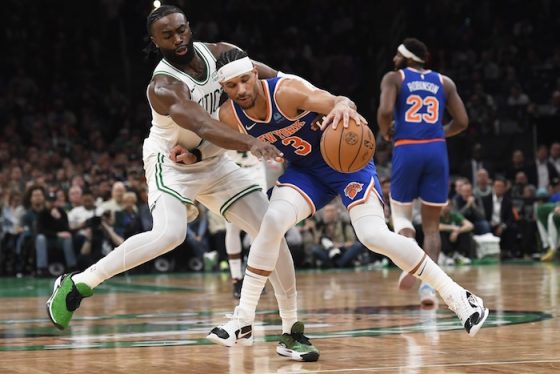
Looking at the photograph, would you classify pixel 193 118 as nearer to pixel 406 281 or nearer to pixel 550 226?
pixel 406 281

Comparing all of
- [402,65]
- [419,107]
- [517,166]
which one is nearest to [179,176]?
[419,107]

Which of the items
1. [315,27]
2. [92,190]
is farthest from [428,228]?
[315,27]

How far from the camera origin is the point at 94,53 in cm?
2280

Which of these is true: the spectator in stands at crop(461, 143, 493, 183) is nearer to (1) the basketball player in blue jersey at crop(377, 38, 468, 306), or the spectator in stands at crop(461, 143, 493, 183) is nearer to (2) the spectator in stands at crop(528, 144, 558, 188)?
(2) the spectator in stands at crop(528, 144, 558, 188)

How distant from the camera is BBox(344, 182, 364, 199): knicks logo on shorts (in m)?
5.51

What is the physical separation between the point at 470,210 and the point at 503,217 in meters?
0.69

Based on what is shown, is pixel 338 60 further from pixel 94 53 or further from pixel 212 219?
pixel 212 219

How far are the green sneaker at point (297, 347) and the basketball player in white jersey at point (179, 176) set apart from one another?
0.24 ft

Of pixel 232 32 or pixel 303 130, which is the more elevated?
pixel 232 32

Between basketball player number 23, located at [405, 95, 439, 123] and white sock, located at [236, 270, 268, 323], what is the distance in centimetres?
350

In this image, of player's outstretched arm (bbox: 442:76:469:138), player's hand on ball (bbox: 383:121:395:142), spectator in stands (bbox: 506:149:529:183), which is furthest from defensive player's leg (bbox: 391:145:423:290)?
spectator in stands (bbox: 506:149:529:183)

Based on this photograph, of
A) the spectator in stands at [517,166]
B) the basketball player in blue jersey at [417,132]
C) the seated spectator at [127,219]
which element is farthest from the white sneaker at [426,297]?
the spectator in stands at [517,166]

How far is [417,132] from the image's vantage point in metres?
8.66

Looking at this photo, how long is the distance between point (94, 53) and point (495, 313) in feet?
55.4
